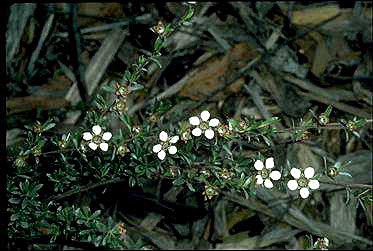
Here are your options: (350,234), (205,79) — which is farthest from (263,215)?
(205,79)

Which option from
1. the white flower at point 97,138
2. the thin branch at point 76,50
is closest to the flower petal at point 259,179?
the white flower at point 97,138

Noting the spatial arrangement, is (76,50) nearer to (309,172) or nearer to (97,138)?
(97,138)

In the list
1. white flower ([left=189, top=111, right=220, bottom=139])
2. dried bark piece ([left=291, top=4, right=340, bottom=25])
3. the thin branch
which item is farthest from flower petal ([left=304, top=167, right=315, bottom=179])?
dried bark piece ([left=291, top=4, right=340, bottom=25])

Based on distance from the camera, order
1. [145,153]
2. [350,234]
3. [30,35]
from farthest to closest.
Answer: [30,35]
[350,234]
[145,153]

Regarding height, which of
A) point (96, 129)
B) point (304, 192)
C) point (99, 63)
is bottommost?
point (304, 192)

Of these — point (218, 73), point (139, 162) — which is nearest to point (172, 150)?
point (139, 162)

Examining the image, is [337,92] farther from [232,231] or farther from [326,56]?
[232,231]

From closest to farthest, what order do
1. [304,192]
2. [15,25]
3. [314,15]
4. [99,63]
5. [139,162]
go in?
[304,192]
[139,162]
[15,25]
[99,63]
[314,15]
